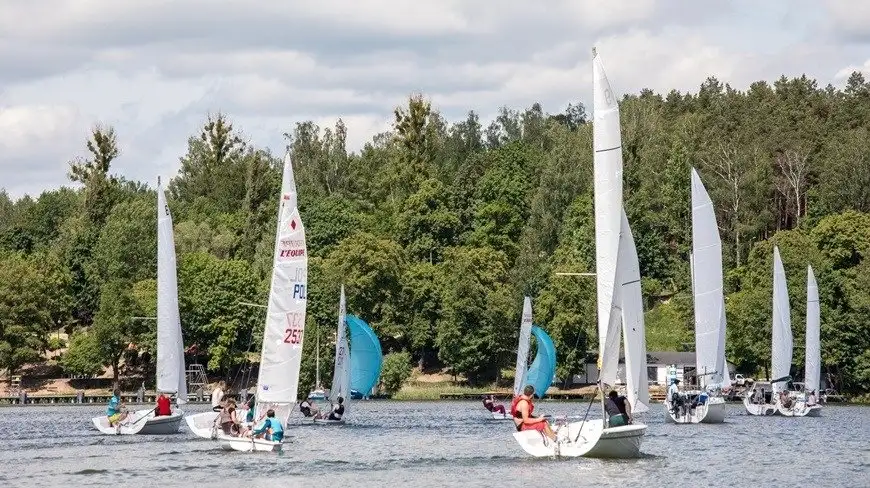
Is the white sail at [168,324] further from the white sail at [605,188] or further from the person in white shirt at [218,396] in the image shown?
the white sail at [605,188]

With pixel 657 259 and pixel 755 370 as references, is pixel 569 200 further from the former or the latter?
pixel 755 370

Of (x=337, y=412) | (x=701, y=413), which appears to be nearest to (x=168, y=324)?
(x=337, y=412)

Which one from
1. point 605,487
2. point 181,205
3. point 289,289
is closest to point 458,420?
point 289,289

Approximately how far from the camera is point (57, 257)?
430ft

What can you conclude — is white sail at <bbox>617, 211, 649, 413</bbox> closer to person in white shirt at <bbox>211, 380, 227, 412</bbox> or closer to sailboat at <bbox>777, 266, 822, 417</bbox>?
person in white shirt at <bbox>211, 380, 227, 412</bbox>

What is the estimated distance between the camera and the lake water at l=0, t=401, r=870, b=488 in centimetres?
4247

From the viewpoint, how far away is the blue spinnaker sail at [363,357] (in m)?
80.9

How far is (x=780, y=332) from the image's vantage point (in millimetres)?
86062

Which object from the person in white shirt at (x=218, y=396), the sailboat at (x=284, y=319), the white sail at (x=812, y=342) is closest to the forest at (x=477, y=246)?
the white sail at (x=812, y=342)

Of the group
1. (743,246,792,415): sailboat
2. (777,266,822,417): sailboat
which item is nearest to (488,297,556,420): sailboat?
(743,246,792,415): sailboat

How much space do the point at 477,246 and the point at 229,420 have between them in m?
87.6

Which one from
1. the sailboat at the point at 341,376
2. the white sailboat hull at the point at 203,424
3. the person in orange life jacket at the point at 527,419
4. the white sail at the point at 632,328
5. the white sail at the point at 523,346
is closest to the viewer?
the person in orange life jacket at the point at 527,419

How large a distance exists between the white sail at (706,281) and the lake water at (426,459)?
11.3 ft

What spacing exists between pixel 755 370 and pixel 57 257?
5970 centimetres
